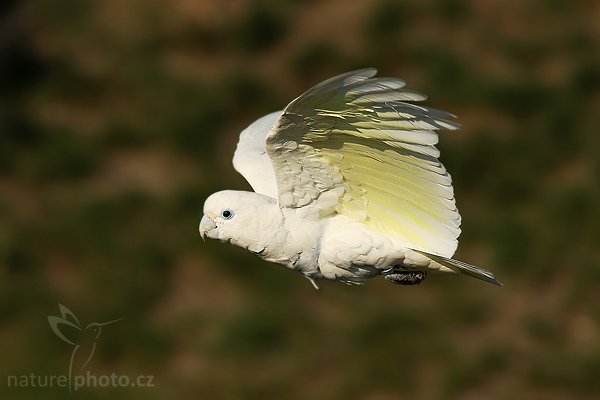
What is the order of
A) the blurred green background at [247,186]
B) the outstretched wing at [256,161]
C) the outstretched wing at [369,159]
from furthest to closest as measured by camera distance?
the blurred green background at [247,186] → the outstretched wing at [256,161] → the outstretched wing at [369,159]

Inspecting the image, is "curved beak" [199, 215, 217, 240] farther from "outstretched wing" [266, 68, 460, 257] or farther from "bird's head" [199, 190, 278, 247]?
"outstretched wing" [266, 68, 460, 257]

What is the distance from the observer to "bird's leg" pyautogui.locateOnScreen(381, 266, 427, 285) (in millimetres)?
6215

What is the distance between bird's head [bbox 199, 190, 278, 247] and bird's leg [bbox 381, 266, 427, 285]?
744 mm

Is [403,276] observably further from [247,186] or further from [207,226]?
[247,186]

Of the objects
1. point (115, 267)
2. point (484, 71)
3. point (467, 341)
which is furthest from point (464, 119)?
point (115, 267)

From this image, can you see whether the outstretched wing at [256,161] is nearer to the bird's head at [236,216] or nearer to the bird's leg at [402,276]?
the bird's head at [236,216]

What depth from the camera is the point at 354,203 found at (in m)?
6.11

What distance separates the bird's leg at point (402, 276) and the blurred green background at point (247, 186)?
15.1 feet

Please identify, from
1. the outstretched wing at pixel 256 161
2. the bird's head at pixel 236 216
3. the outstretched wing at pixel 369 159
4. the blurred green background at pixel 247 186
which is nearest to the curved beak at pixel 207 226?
the bird's head at pixel 236 216

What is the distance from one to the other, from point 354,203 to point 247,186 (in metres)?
5.37

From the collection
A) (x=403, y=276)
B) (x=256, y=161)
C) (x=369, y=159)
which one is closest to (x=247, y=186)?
(x=256, y=161)

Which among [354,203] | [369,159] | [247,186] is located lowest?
[247,186]

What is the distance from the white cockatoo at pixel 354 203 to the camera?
5.73 meters

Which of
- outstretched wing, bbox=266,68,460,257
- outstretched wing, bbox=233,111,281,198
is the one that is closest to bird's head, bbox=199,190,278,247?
outstretched wing, bbox=266,68,460,257
